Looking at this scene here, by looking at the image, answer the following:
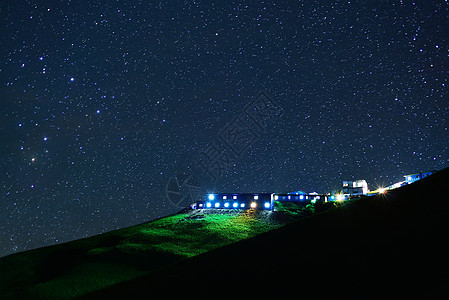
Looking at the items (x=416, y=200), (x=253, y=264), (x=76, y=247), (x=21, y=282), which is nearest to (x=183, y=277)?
(x=253, y=264)

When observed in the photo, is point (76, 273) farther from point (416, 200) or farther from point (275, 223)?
point (416, 200)

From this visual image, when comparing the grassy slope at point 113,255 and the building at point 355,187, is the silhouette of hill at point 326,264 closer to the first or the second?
the grassy slope at point 113,255

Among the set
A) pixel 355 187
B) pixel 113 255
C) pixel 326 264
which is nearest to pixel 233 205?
pixel 113 255

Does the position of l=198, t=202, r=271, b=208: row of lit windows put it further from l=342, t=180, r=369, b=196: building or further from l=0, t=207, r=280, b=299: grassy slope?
l=342, t=180, r=369, b=196: building

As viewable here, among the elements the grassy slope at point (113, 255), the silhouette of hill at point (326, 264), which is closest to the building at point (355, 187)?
the grassy slope at point (113, 255)

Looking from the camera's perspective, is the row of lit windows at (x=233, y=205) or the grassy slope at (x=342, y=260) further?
the row of lit windows at (x=233, y=205)

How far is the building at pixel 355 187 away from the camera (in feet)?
341

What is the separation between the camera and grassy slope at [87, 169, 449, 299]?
14.4m

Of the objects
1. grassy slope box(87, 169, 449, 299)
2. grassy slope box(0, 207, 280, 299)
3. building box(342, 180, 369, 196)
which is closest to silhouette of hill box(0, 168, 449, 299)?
grassy slope box(87, 169, 449, 299)

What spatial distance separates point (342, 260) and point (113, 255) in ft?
137

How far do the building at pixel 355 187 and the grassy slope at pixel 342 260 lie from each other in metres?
80.7

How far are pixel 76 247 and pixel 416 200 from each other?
56.3m

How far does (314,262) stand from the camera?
18547 millimetres

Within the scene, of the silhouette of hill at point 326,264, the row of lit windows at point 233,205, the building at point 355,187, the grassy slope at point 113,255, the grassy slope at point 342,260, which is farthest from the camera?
the building at point 355,187
